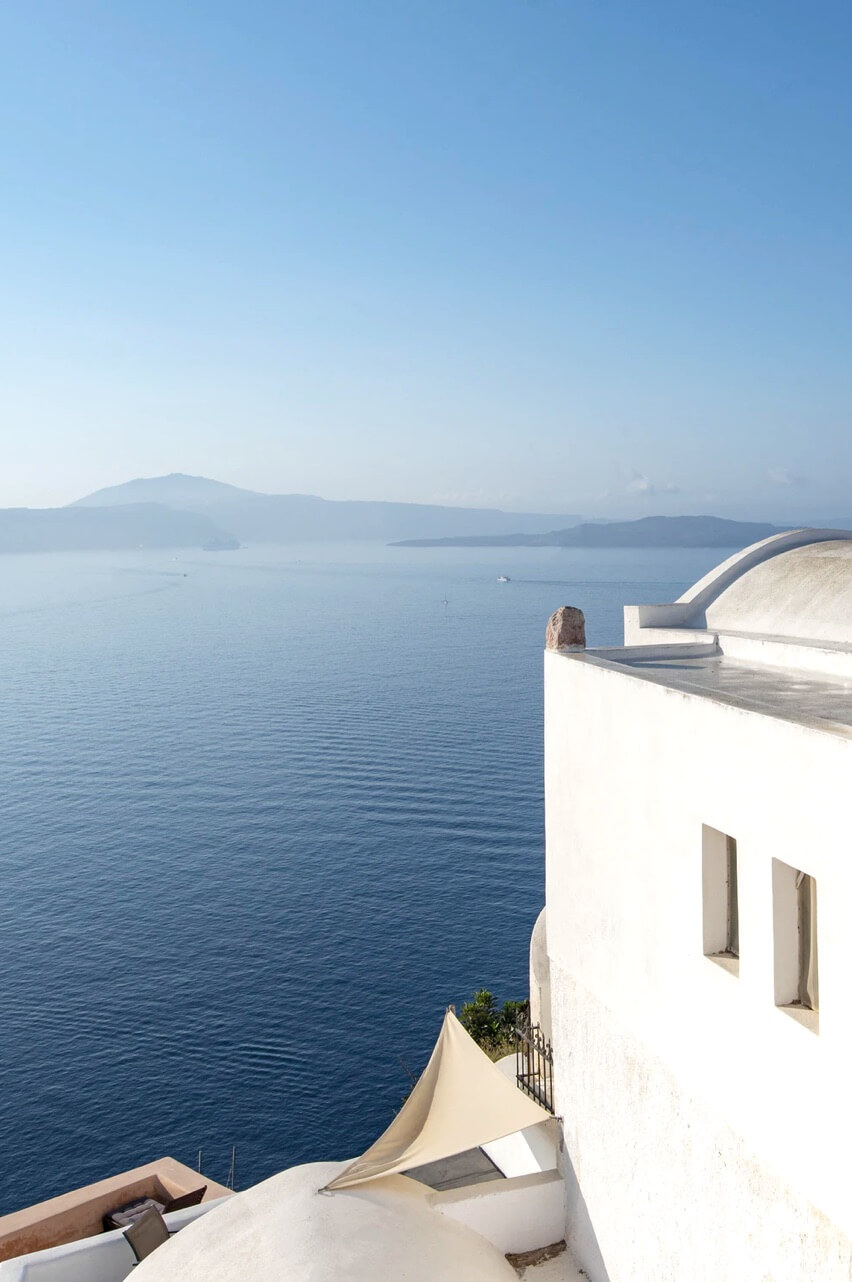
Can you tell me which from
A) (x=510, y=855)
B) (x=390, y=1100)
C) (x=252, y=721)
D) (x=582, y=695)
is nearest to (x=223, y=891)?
(x=510, y=855)

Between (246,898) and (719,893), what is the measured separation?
108 ft

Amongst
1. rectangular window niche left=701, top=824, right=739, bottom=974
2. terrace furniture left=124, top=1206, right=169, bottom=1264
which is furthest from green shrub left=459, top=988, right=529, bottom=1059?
rectangular window niche left=701, top=824, right=739, bottom=974

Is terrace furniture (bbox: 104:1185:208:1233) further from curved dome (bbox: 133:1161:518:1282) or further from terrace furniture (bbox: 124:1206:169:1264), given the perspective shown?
curved dome (bbox: 133:1161:518:1282)

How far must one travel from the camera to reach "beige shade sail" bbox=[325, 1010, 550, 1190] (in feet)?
41.0

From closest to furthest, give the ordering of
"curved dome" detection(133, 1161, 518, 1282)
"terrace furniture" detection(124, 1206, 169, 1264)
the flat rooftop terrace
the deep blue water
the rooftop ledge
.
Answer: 1. the flat rooftop terrace
2. the rooftop ledge
3. "curved dome" detection(133, 1161, 518, 1282)
4. "terrace furniture" detection(124, 1206, 169, 1264)
5. the deep blue water

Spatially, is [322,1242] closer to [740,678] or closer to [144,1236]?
[144,1236]

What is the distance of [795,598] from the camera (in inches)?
559

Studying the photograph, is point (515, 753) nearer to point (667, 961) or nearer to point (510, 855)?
point (510, 855)

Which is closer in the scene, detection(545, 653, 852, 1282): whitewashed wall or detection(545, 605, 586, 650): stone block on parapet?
detection(545, 653, 852, 1282): whitewashed wall

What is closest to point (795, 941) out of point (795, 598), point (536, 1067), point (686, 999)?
point (686, 999)

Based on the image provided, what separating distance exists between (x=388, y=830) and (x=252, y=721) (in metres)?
23.5

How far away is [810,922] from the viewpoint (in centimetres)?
798

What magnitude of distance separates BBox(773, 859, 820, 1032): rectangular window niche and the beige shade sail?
5496mm

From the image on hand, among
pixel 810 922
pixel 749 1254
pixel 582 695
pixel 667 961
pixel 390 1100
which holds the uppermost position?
pixel 582 695
